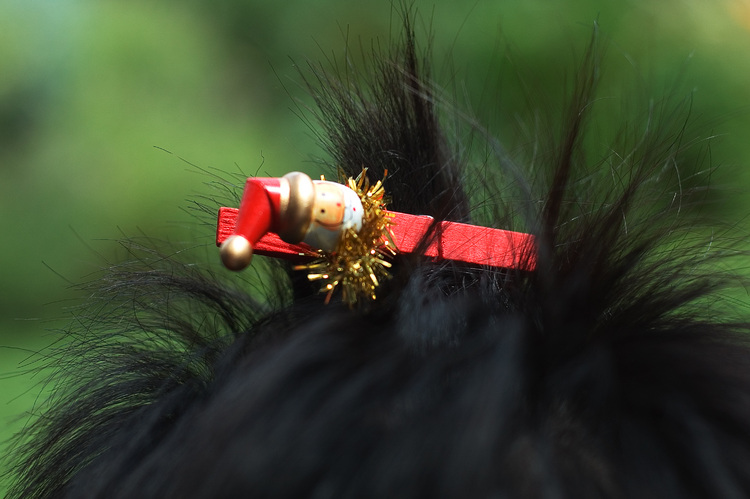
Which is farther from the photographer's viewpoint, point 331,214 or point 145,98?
point 145,98

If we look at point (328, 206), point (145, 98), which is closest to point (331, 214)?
point (328, 206)

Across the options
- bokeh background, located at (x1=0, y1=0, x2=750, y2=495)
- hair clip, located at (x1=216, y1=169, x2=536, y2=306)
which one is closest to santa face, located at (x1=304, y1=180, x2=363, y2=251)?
hair clip, located at (x1=216, y1=169, x2=536, y2=306)

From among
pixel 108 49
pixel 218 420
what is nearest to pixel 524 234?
pixel 218 420

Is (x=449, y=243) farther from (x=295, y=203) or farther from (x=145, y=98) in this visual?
(x=145, y=98)

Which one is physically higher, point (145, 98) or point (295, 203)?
point (145, 98)

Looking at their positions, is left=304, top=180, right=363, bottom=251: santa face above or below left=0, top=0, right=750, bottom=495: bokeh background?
below

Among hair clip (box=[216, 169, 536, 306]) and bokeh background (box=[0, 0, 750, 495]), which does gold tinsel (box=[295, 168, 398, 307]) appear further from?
bokeh background (box=[0, 0, 750, 495])

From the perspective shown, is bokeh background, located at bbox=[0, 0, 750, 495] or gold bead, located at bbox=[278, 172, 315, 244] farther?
bokeh background, located at bbox=[0, 0, 750, 495]

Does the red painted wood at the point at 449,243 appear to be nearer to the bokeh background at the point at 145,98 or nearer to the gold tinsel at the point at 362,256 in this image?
the gold tinsel at the point at 362,256

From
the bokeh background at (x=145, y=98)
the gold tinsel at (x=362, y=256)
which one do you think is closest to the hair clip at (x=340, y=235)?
the gold tinsel at (x=362, y=256)
